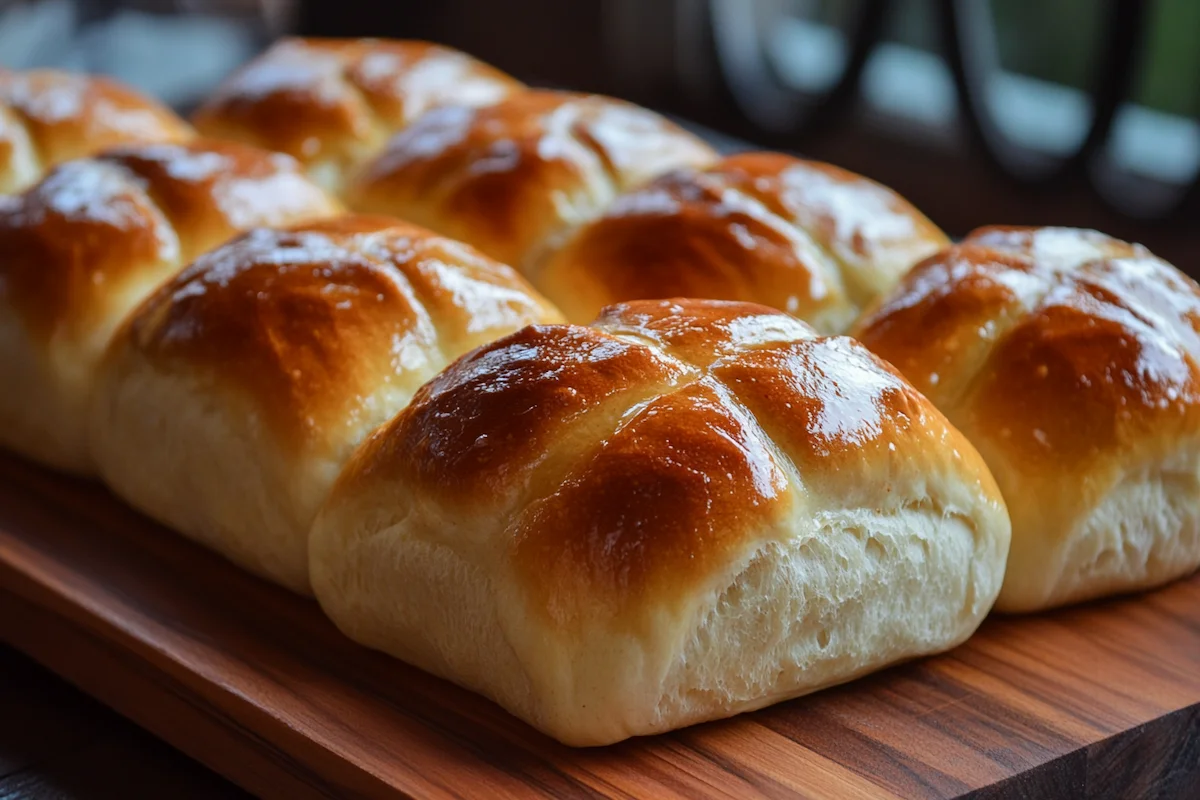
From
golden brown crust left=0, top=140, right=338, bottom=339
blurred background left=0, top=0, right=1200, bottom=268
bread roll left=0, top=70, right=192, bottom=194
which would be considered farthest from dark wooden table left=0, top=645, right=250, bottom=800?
blurred background left=0, top=0, right=1200, bottom=268

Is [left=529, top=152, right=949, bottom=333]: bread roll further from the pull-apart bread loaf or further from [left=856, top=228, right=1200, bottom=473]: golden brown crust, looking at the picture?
the pull-apart bread loaf

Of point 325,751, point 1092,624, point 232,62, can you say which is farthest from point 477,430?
point 232,62

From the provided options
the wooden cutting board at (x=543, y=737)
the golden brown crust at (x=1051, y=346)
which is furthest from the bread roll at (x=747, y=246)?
the wooden cutting board at (x=543, y=737)

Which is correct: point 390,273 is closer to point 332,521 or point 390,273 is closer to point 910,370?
point 332,521

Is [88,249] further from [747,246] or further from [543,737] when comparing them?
[543,737]

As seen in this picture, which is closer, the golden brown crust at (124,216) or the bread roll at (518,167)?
the golden brown crust at (124,216)

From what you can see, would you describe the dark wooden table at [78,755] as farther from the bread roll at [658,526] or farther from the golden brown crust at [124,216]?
the golden brown crust at [124,216]
